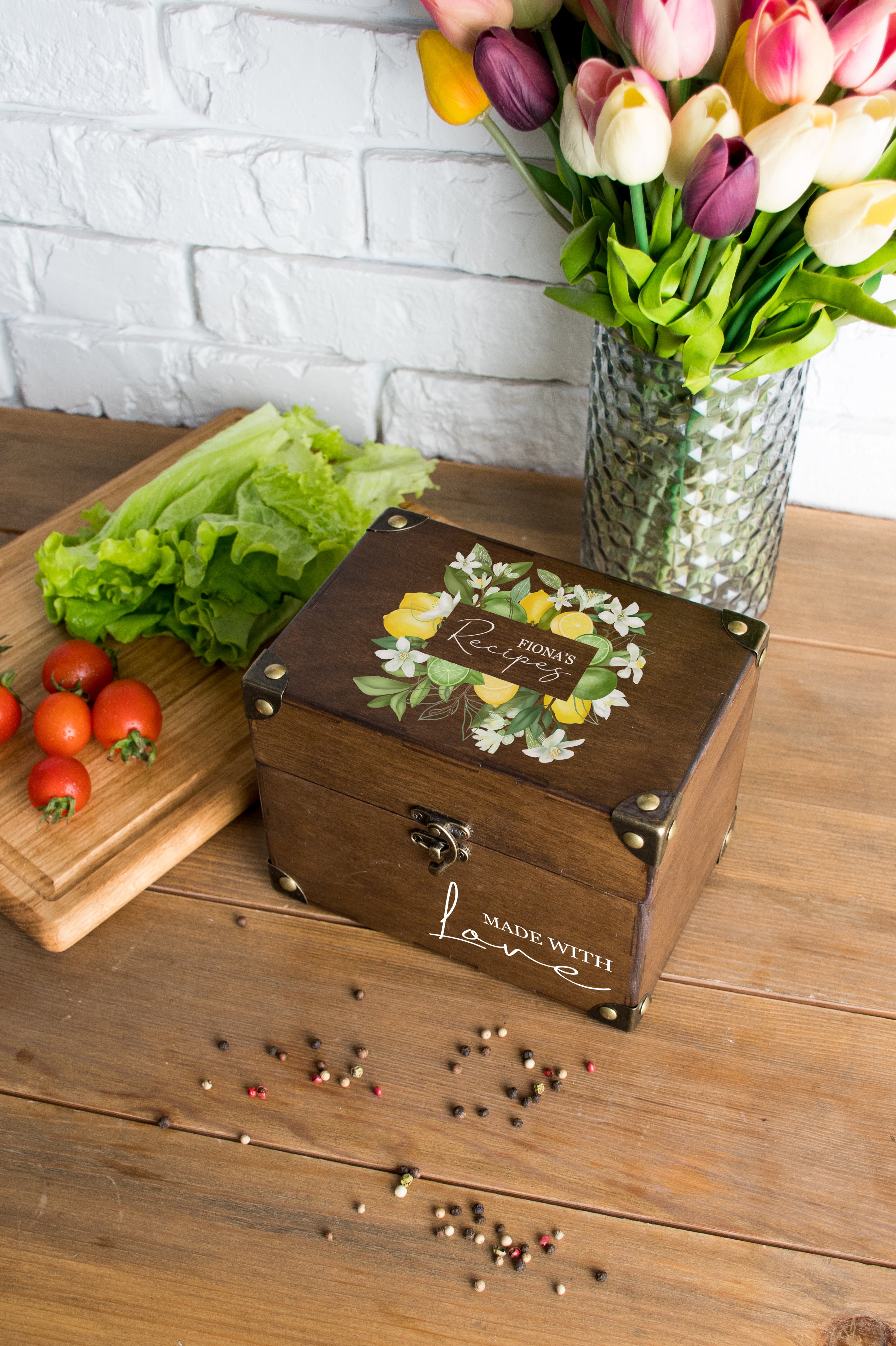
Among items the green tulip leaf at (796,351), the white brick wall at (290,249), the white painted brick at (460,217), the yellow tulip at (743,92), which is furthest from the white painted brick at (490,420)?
the yellow tulip at (743,92)

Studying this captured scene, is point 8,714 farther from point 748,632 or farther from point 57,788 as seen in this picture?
point 748,632

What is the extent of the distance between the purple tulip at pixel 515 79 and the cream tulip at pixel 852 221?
235 mm

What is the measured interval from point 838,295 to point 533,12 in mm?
324

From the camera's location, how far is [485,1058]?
0.90m

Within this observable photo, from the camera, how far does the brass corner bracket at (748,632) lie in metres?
0.88

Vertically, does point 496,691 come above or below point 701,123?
below

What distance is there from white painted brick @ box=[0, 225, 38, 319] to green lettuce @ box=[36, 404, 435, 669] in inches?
14.1

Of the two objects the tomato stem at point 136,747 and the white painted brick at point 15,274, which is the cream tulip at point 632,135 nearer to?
the tomato stem at point 136,747

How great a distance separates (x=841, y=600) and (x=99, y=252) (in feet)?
3.18

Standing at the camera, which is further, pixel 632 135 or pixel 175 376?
pixel 175 376

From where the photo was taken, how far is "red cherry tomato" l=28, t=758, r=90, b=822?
3.18ft

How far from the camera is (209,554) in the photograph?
112cm

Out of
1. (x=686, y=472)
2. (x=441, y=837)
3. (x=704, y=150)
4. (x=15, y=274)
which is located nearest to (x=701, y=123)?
(x=704, y=150)

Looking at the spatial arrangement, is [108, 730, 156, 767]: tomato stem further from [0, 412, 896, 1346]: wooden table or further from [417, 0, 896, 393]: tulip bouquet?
[417, 0, 896, 393]: tulip bouquet
